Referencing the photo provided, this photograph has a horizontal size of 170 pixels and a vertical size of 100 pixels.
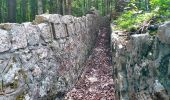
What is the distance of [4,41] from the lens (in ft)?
14.8

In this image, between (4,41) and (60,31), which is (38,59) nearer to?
(4,41)

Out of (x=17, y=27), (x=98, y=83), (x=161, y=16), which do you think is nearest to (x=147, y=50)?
(x=161, y=16)

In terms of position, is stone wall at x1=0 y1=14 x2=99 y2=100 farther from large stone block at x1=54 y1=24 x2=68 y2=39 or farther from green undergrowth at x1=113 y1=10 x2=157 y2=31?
green undergrowth at x1=113 y1=10 x2=157 y2=31

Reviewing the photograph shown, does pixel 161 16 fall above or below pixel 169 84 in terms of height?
above

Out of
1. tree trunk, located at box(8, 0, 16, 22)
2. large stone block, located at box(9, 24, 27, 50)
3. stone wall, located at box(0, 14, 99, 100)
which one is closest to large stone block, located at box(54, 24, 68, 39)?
stone wall, located at box(0, 14, 99, 100)

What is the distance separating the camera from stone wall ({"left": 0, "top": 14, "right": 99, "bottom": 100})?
4.71 m

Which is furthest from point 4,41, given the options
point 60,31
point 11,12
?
point 11,12

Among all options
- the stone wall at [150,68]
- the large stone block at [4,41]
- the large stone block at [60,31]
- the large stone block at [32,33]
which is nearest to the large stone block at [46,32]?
the large stone block at [32,33]

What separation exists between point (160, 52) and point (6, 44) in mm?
2390

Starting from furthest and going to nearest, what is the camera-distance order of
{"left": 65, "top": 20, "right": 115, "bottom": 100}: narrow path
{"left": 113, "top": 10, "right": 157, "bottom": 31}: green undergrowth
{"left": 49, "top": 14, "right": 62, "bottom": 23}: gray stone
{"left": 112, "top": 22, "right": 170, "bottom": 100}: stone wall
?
A: {"left": 65, "top": 20, "right": 115, "bottom": 100}: narrow path
{"left": 49, "top": 14, "right": 62, "bottom": 23}: gray stone
{"left": 113, "top": 10, "right": 157, "bottom": 31}: green undergrowth
{"left": 112, "top": 22, "right": 170, "bottom": 100}: stone wall

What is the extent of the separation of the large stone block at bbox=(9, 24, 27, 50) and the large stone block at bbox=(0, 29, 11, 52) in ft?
0.54

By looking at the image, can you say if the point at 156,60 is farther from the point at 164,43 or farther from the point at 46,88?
the point at 46,88

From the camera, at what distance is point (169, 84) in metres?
2.92

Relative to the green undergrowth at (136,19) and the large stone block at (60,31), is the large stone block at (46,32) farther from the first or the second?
the green undergrowth at (136,19)
